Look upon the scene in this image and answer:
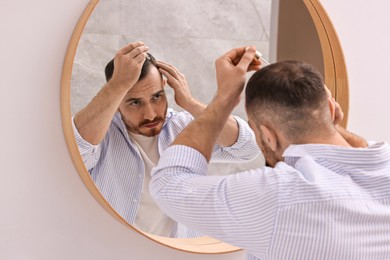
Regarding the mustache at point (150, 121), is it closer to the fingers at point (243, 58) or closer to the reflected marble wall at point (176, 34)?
the reflected marble wall at point (176, 34)

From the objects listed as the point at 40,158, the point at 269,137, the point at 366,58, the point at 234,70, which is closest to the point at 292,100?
the point at 269,137

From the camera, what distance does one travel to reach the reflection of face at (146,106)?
112 cm

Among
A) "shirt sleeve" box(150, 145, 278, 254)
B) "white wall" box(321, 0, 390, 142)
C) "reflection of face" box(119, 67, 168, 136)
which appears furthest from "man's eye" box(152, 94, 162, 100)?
"white wall" box(321, 0, 390, 142)

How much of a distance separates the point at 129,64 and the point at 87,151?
182 mm

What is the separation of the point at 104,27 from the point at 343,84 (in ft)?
1.98

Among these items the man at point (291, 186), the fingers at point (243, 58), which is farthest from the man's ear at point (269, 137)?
the fingers at point (243, 58)

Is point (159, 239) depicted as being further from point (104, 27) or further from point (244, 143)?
point (104, 27)

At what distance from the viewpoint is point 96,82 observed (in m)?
1.07

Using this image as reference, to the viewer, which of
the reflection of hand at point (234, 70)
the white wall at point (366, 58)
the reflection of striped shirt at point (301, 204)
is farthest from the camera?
the white wall at point (366, 58)

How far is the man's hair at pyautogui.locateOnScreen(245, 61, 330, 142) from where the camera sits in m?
0.89

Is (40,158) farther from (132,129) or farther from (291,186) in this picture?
(291,186)

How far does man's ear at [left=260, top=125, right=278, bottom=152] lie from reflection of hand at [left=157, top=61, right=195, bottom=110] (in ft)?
0.86

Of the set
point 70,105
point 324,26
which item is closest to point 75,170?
point 70,105

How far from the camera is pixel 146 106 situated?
3.74 ft
